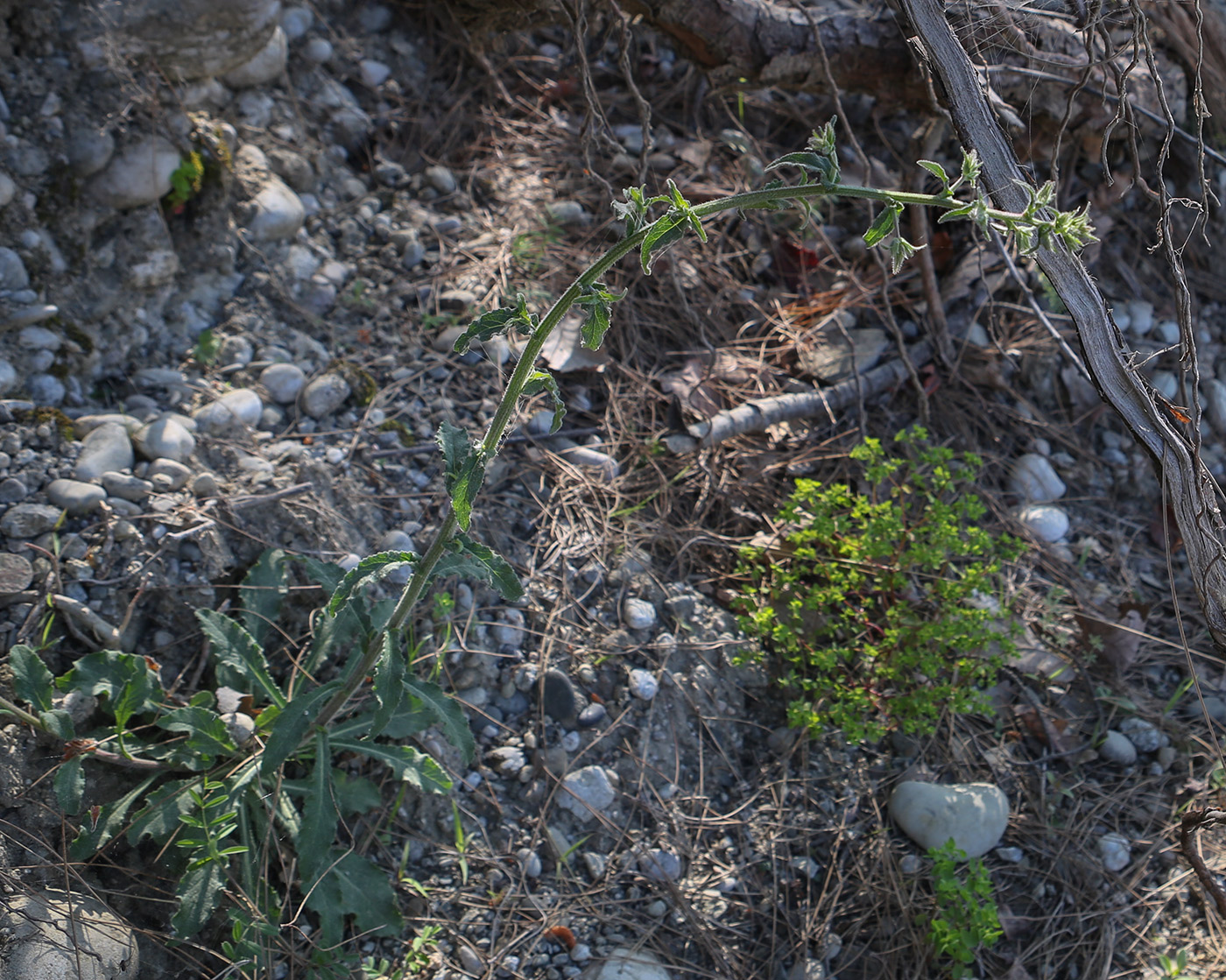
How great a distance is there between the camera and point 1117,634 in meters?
3.02

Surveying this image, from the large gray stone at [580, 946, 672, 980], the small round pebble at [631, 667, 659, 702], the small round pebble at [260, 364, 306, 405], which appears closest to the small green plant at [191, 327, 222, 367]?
the small round pebble at [260, 364, 306, 405]

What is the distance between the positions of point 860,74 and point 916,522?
1.74 m

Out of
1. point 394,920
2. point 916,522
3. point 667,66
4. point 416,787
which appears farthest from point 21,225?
point 916,522

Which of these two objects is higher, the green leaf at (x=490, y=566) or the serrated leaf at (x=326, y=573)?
the green leaf at (x=490, y=566)

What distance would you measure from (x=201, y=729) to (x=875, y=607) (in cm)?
215

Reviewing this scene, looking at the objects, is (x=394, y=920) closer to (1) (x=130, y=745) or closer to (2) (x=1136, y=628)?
(1) (x=130, y=745)

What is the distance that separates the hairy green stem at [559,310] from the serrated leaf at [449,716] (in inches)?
6.2

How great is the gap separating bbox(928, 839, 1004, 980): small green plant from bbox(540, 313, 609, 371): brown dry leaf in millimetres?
2040

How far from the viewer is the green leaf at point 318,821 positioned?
2145mm

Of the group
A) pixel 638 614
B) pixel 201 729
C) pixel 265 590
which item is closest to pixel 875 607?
pixel 638 614

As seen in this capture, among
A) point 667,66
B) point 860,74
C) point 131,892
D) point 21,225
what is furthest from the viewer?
point 667,66

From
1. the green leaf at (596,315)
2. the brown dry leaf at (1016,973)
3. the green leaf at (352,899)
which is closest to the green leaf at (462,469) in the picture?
the green leaf at (596,315)

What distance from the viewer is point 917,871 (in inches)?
98.6

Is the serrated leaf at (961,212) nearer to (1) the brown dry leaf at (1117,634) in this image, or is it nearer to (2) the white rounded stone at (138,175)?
(1) the brown dry leaf at (1117,634)
